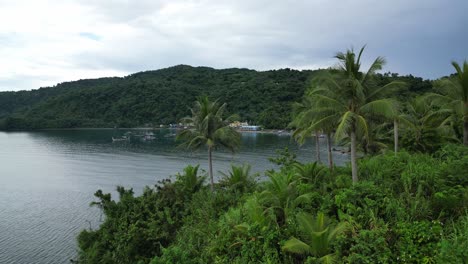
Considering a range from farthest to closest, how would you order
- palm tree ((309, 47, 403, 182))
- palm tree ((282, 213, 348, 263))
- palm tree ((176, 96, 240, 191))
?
palm tree ((176, 96, 240, 191))
palm tree ((309, 47, 403, 182))
palm tree ((282, 213, 348, 263))

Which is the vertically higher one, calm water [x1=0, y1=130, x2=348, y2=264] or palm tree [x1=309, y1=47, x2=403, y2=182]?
palm tree [x1=309, y1=47, x2=403, y2=182]

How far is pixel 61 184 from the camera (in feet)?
184

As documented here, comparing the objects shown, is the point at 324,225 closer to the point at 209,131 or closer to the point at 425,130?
the point at 209,131

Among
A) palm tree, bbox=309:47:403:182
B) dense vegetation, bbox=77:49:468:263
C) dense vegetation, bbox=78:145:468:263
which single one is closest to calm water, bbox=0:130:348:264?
dense vegetation, bbox=77:49:468:263

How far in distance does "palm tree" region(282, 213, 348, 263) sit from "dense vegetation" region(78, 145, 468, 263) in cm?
3

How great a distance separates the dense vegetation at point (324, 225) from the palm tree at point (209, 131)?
4.77m

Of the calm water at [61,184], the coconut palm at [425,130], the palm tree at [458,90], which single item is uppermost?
the palm tree at [458,90]

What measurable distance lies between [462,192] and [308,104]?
14134 millimetres

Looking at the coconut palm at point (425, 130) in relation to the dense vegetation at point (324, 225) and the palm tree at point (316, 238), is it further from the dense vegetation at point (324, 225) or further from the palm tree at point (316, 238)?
the palm tree at point (316, 238)

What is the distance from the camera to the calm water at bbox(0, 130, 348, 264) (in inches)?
1185

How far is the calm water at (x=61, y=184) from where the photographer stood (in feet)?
98.7

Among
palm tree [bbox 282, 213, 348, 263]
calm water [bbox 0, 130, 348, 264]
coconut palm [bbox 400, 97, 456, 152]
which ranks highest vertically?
coconut palm [bbox 400, 97, 456, 152]

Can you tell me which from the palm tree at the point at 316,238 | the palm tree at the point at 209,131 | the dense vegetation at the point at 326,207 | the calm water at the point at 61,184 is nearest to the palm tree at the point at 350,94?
the dense vegetation at the point at 326,207

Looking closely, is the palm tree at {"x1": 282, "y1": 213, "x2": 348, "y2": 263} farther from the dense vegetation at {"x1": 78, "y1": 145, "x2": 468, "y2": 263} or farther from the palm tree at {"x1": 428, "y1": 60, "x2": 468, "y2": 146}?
the palm tree at {"x1": 428, "y1": 60, "x2": 468, "y2": 146}
